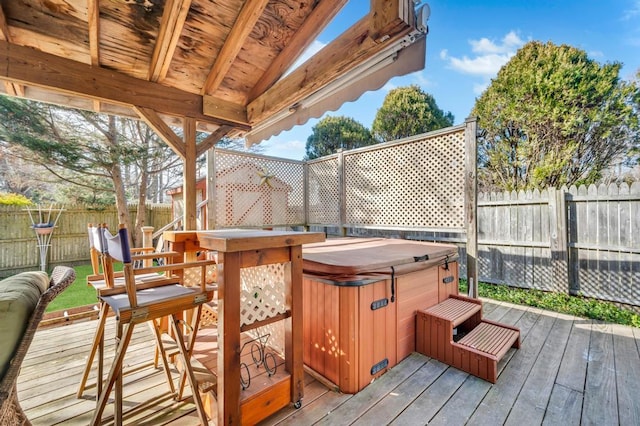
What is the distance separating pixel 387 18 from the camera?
162 centimetres

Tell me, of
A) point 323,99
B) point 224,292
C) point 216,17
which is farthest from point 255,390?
point 216,17

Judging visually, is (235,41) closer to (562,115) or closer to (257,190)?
(257,190)

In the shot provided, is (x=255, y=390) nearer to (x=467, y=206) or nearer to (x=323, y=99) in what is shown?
(x=323, y=99)

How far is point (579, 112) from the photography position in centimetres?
509

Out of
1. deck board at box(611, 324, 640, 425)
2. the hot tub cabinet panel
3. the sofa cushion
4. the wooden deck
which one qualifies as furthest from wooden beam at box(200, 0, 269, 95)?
deck board at box(611, 324, 640, 425)

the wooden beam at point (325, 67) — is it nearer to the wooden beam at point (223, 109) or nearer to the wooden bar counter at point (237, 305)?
the wooden beam at point (223, 109)

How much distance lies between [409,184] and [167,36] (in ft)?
10.5

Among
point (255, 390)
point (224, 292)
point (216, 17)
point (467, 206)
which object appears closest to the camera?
point (224, 292)

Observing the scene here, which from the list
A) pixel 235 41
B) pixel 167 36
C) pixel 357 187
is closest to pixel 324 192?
pixel 357 187

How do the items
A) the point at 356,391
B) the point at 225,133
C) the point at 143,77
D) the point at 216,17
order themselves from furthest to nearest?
the point at 225,133 < the point at 143,77 < the point at 216,17 < the point at 356,391

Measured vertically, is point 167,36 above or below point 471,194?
above

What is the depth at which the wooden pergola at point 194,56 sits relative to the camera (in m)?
1.94

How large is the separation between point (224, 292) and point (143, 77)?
262 cm

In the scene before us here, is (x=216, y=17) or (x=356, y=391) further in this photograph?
(x=216, y=17)
